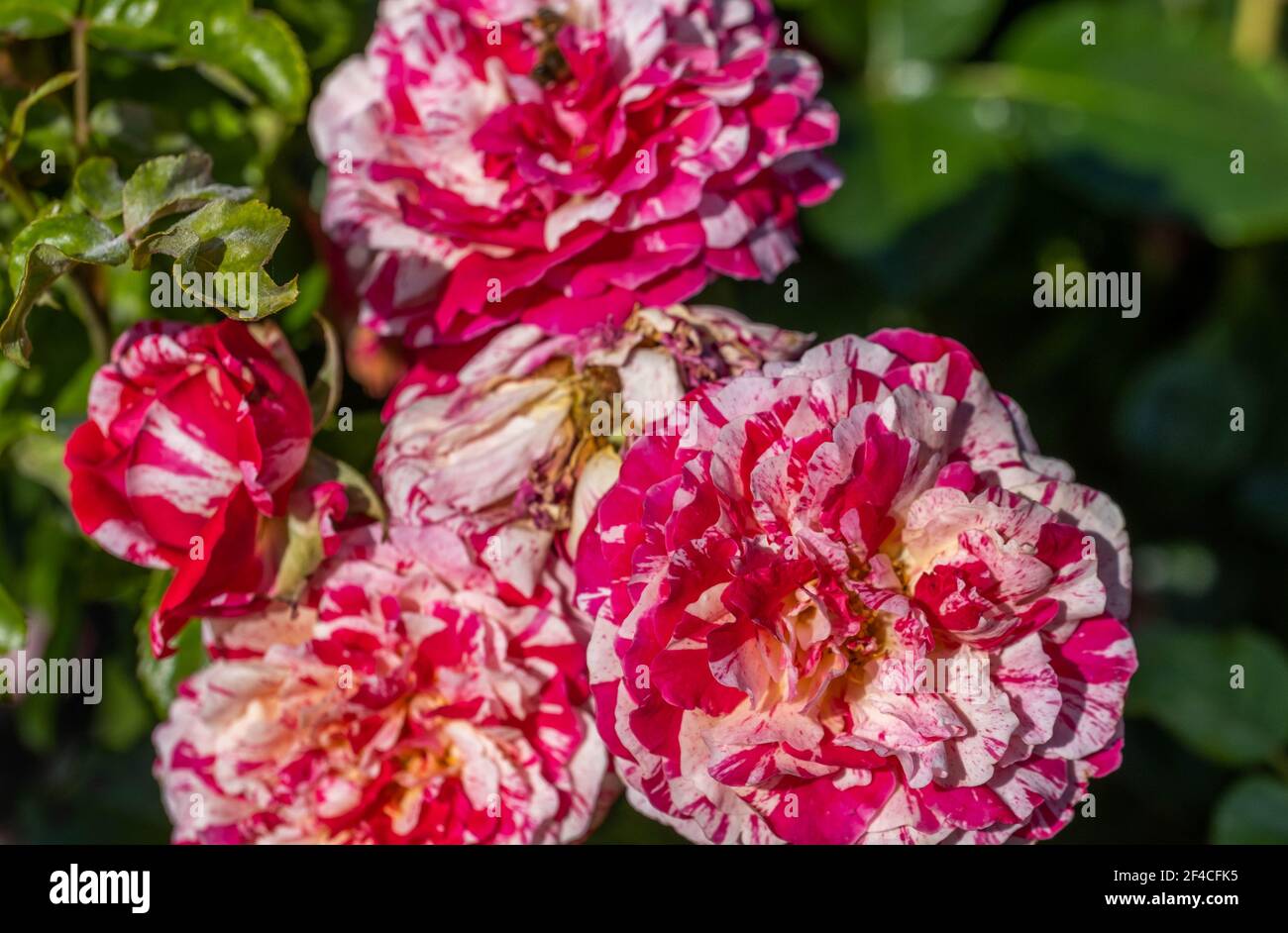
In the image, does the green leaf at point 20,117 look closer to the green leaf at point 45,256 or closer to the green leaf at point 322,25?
the green leaf at point 45,256

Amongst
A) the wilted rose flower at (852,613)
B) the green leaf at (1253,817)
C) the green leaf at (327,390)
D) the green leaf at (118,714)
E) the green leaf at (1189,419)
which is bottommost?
the green leaf at (118,714)

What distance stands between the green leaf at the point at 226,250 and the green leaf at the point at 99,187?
0.08m

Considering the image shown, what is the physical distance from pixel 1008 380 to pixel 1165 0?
0.41m

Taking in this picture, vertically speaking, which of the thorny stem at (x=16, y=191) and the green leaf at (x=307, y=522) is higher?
the thorny stem at (x=16, y=191)

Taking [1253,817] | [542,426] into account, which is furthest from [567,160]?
[1253,817]

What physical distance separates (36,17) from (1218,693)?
769 millimetres

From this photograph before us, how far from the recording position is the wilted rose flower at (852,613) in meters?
0.47

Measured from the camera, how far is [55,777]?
100cm

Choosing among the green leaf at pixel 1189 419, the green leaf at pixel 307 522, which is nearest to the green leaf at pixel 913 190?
the green leaf at pixel 1189 419

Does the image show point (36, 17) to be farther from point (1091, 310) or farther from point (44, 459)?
point (1091, 310)

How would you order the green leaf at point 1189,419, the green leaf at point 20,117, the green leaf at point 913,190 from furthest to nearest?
the green leaf at point 1189,419, the green leaf at point 913,190, the green leaf at point 20,117

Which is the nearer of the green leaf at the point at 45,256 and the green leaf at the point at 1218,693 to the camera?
the green leaf at the point at 45,256
